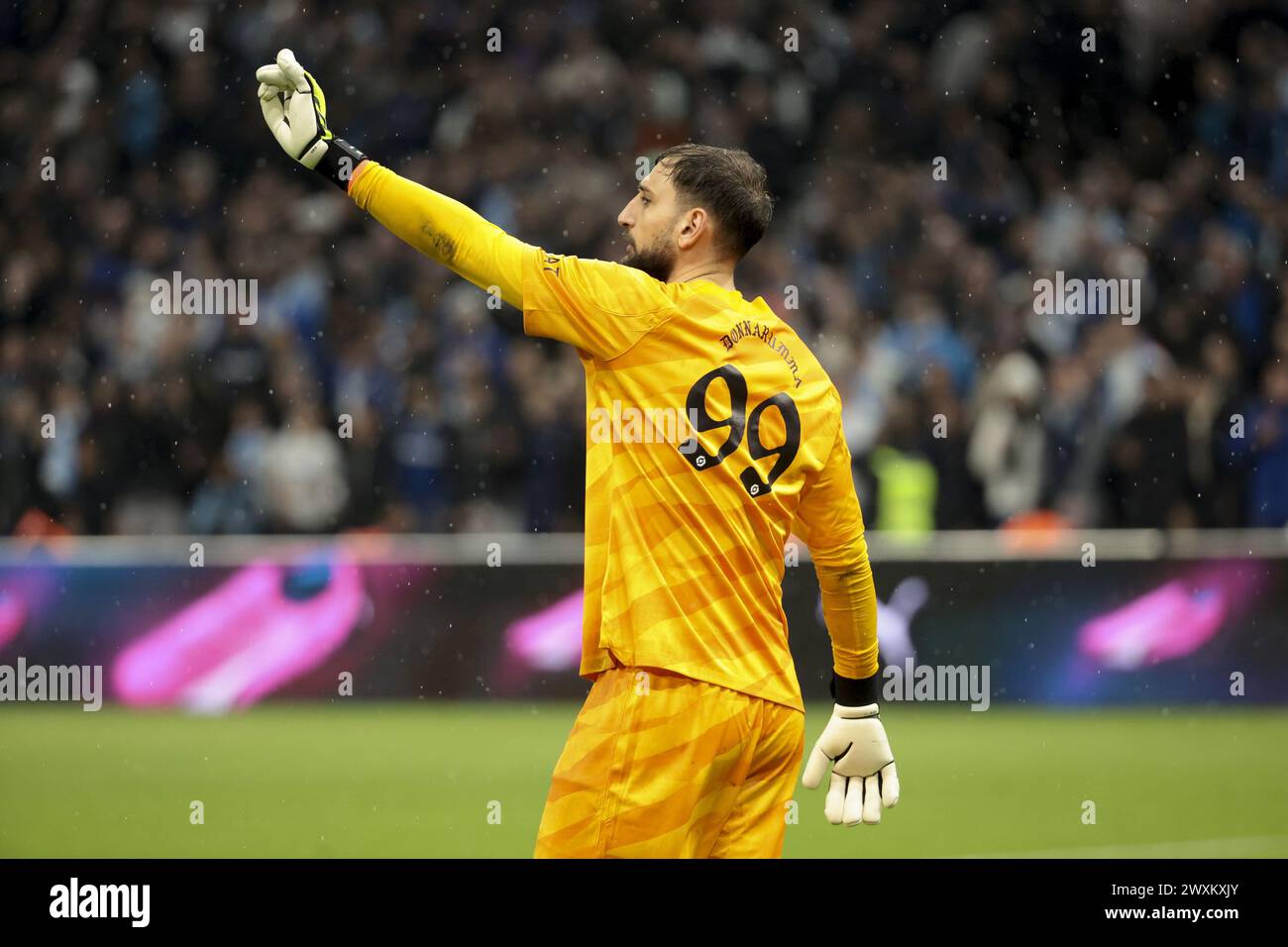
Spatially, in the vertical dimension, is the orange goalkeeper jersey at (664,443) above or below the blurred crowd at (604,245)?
below

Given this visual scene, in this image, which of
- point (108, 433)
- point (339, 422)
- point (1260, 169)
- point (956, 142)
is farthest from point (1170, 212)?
point (108, 433)

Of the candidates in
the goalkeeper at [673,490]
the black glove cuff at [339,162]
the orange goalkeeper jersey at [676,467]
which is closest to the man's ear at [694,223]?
the goalkeeper at [673,490]

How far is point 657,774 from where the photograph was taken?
3.99 m

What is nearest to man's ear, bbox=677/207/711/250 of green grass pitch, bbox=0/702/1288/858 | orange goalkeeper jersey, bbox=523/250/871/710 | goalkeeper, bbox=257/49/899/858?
goalkeeper, bbox=257/49/899/858

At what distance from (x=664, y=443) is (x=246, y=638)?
656cm

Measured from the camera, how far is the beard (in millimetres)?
4215

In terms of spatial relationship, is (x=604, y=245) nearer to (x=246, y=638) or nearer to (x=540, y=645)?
(x=540, y=645)

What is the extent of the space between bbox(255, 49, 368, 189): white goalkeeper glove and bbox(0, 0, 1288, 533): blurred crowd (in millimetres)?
8171

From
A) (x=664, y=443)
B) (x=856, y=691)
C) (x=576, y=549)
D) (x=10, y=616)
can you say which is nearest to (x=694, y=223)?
(x=664, y=443)

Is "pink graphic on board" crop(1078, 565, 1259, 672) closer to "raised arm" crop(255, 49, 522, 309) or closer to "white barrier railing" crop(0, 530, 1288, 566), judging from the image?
"white barrier railing" crop(0, 530, 1288, 566)

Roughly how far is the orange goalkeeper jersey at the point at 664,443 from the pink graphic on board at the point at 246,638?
632 cm

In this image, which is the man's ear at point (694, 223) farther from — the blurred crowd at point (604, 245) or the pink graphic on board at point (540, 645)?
the blurred crowd at point (604, 245)

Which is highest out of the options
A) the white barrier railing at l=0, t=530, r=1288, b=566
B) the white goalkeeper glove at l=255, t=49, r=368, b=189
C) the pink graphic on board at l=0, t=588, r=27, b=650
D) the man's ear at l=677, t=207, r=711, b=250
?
the white goalkeeper glove at l=255, t=49, r=368, b=189

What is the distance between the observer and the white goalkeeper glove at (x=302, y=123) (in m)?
4.17
